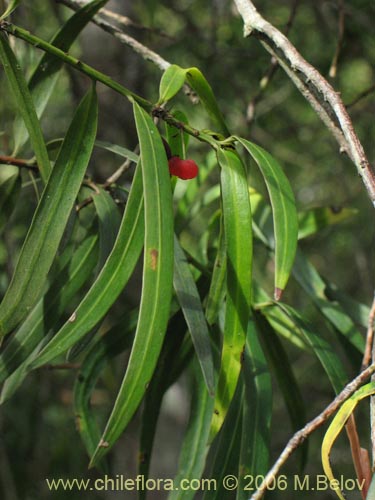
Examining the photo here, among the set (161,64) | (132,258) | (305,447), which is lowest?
(305,447)

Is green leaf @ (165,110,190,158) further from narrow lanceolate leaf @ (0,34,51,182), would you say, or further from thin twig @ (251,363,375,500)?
thin twig @ (251,363,375,500)

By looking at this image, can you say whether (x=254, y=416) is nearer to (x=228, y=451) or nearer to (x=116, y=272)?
(x=228, y=451)

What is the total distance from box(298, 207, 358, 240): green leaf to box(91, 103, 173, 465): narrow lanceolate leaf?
0.66m

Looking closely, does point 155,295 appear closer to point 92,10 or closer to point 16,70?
point 16,70

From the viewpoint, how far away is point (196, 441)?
961 millimetres

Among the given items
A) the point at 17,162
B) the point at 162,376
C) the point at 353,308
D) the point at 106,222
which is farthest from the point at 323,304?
the point at 17,162

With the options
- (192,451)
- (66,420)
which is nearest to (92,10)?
(192,451)

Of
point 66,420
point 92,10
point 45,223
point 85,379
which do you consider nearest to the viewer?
point 45,223

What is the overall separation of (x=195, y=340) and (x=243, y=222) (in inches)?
5.8

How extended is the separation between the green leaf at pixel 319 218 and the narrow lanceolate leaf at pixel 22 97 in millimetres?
629

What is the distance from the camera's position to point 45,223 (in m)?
0.75

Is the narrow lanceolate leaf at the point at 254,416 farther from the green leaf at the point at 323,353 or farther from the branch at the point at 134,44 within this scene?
the branch at the point at 134,44

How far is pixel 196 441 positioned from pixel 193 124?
4.45 feet

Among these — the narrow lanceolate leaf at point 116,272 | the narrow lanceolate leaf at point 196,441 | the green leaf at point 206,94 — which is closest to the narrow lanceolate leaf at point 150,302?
the narrow lanceolate leaf at point 116,272
